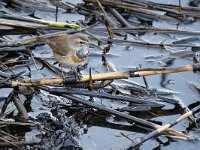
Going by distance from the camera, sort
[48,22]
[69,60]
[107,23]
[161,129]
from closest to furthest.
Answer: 1. [161,129]
2. [69,60]
3. [48,22]
4. [107,23]

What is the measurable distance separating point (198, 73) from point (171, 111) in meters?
1.22

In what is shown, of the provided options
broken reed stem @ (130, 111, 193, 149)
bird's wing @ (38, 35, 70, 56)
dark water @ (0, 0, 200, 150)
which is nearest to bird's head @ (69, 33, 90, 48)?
bird's wing @ (38, 35, 70, 56)

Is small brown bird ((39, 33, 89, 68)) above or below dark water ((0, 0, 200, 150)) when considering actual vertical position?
above

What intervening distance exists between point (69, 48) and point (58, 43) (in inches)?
7.6

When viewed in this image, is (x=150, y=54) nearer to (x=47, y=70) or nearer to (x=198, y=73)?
(x=198, y=73)

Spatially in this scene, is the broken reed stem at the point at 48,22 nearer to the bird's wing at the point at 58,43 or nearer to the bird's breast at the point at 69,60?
the bird's wing at the point at 58,43

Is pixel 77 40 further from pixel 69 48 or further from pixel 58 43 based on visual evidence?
pixel 58 43

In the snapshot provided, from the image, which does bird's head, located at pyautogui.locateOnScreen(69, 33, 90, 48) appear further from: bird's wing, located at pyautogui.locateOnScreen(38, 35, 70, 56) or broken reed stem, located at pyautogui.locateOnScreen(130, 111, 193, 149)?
broken reed stem, located at pyautogui.locateOnScreen(130, 111, 193, 149)

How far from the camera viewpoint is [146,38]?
9828mm

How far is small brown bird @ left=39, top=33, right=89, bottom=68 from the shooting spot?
27.3 feet

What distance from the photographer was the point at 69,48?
28.0ft

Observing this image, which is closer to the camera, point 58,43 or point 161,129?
point 161,129

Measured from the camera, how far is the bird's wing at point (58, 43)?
842 centimetres

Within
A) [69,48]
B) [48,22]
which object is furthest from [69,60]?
[48,22]
